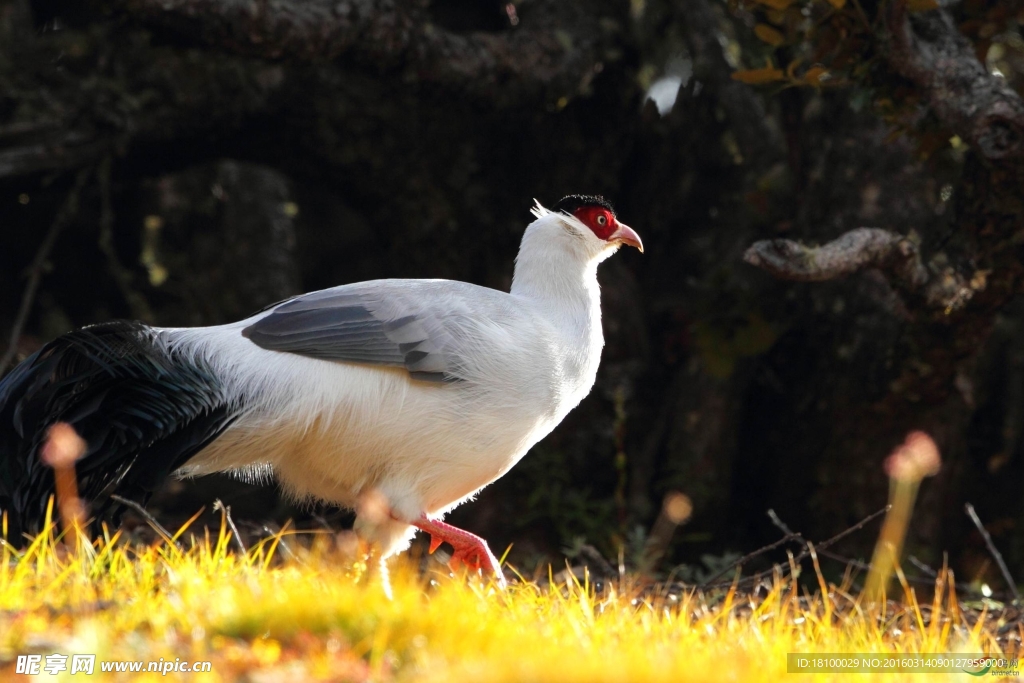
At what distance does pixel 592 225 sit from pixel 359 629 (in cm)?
246

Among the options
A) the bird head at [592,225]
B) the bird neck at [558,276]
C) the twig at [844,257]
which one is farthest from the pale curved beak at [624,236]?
the twig at [844,257]

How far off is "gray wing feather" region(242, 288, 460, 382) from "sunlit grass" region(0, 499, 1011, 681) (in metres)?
0.78

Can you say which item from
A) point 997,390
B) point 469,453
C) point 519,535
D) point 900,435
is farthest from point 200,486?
point 997,390

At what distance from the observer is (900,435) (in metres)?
6.08

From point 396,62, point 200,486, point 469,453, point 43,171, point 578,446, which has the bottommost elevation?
point 200,486

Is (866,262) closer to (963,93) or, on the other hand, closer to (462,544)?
(963,93)

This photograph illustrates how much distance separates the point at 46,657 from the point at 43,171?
4.31 meters

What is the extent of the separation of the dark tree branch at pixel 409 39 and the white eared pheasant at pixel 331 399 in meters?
1.52

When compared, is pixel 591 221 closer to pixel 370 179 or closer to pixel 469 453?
pixel 469 453

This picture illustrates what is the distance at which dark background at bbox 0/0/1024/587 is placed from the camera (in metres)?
5.94

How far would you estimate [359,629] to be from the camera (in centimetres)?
284

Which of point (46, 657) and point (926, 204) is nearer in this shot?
point (46, 657)

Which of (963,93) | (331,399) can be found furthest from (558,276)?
(963,93)

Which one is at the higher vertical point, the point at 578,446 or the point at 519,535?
the point at 578,446
